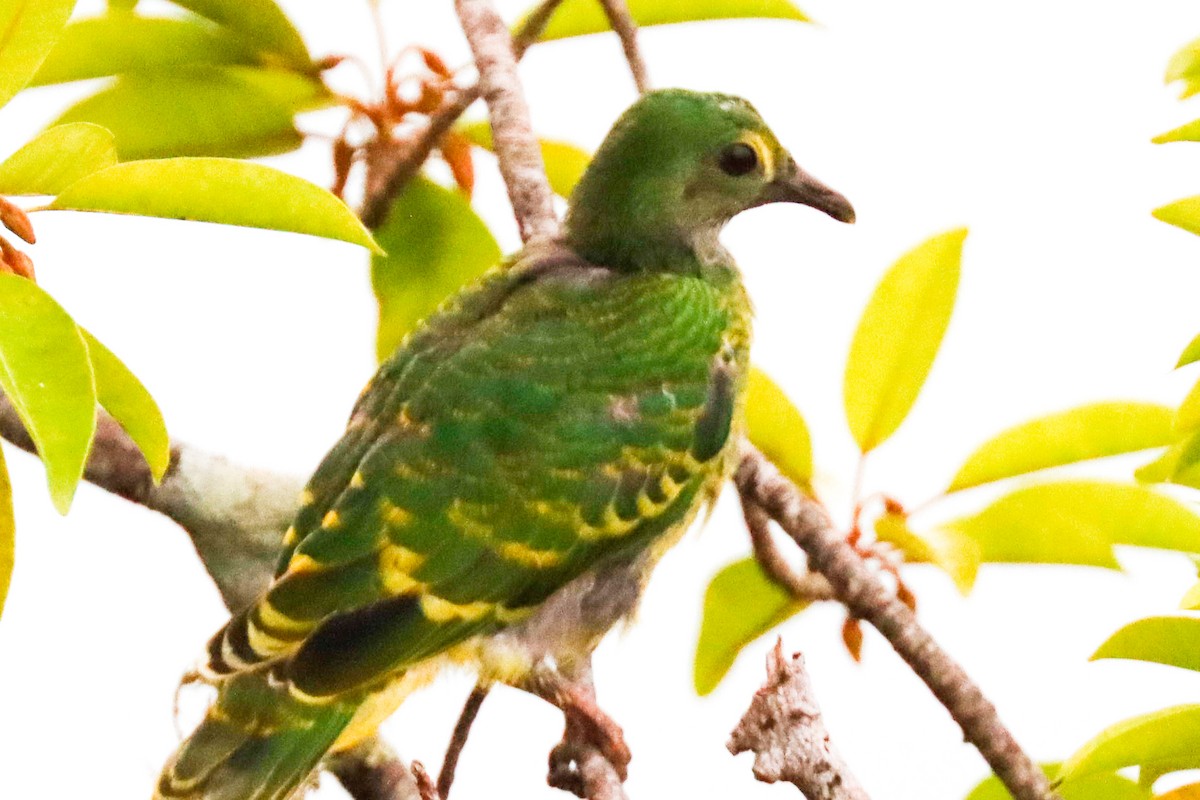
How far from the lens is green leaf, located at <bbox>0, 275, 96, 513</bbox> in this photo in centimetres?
66

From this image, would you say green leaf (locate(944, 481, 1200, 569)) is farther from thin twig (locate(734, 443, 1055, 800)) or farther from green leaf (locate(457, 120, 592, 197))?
green leaf (locate(457, 120, 592, 197))

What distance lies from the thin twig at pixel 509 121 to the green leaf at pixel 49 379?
59 centimetres

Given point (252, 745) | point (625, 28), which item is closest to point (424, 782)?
point (252, 745)

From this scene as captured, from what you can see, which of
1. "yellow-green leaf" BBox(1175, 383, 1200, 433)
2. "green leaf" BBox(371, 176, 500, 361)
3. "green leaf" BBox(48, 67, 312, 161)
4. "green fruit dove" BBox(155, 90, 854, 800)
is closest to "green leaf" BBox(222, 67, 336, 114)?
"green leaf" BBox(48, 67, 312, 161)

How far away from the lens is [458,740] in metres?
1.01

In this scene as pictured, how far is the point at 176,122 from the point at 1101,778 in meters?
0.94

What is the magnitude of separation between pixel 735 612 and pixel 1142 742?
48 cm

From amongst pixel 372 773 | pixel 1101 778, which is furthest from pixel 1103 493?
pixel 372 773

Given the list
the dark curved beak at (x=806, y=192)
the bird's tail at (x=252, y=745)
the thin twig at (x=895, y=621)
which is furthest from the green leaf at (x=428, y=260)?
the bird's tail at (x=252, y=745)

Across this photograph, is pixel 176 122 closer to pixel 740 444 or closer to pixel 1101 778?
pixel 740 444

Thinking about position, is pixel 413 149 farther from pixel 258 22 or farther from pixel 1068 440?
pixel 1068 440

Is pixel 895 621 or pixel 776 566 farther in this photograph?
pixel 776 566

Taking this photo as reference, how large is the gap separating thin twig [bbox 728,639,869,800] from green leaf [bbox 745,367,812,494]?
0.40m

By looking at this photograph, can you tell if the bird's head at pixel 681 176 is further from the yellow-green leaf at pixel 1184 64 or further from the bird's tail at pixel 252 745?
the bird's tail at pixel 252 745
